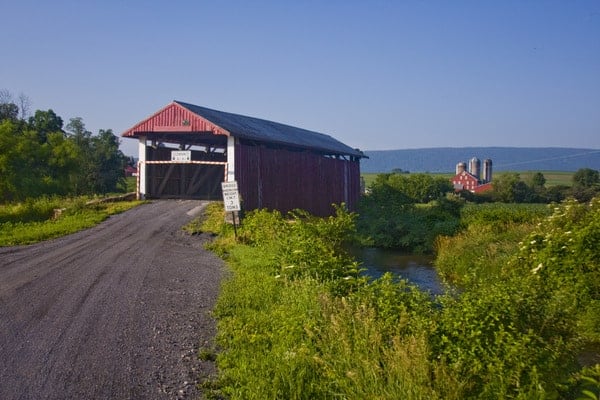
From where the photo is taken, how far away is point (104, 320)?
718cm

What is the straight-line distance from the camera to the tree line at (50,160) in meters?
22.7

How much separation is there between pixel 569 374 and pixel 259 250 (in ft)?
26.0

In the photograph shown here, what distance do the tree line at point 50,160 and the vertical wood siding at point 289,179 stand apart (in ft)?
30.9

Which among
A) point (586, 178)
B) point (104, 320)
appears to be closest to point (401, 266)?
point (104, 320)

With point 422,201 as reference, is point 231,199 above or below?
above

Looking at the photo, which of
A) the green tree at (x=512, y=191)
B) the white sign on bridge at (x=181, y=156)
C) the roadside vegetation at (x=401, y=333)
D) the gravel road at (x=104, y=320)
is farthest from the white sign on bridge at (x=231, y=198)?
the green tree at (x=512, y=191)

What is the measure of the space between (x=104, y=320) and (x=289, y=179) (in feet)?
53.1

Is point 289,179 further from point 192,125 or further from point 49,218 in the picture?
point 49,218

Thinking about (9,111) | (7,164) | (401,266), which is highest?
(9,111)

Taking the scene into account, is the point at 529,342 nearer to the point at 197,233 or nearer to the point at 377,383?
the point at 377,383

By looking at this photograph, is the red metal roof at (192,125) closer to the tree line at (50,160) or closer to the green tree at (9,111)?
the tree line at (50,160)

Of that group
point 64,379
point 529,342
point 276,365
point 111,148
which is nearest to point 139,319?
point 64,379

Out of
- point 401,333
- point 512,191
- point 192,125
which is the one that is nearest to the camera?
point 401,333

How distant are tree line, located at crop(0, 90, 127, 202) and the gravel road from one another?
35.2 feet
